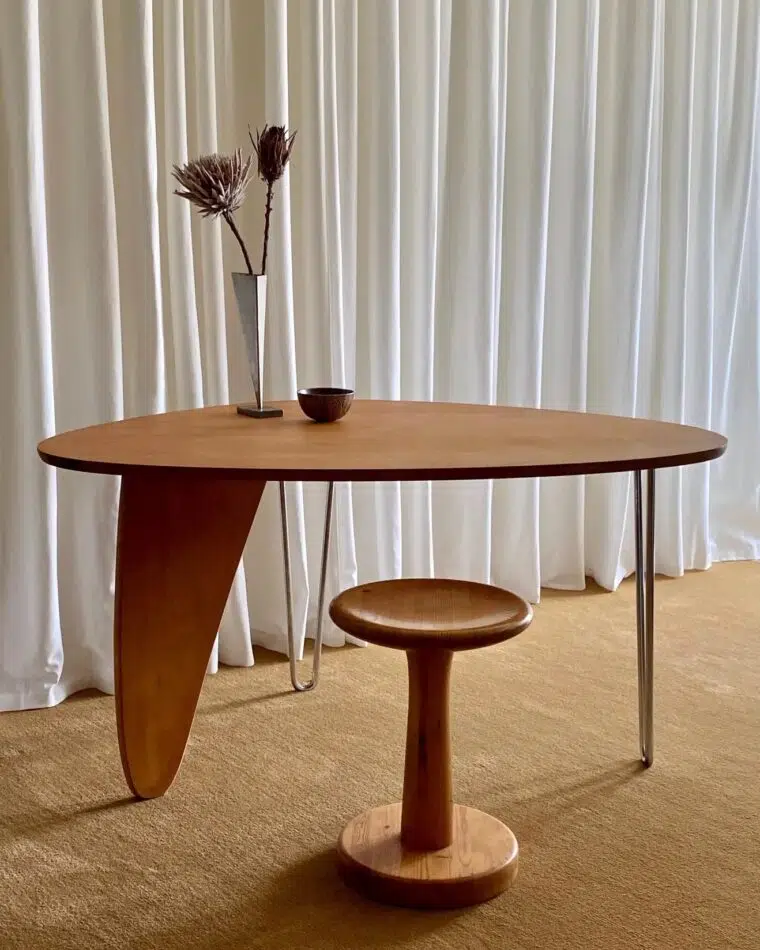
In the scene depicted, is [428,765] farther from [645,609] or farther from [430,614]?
[645,609]

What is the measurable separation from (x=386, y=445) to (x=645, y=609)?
27.6 inches

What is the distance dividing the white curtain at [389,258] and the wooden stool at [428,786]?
1.02 metres

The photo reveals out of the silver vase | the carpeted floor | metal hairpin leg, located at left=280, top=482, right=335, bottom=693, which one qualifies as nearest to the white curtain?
metal hairpin leg, located at left=280, top=482, right=335, bottom=693

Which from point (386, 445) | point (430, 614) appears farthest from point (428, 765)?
point (386, 445)

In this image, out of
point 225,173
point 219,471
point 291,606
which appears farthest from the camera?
point 291,606

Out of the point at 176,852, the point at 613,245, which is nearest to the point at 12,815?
the point at 176,852

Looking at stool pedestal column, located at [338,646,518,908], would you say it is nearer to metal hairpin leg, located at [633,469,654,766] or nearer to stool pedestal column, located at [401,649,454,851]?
stool pedestal column, located at [401,649,454,851]

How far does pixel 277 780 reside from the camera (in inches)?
83.5

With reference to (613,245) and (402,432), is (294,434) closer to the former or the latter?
(402,432)

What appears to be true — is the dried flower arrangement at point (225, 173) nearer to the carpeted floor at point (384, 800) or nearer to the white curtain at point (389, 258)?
the white curtain at point (389, 258)

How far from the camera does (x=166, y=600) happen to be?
1.98m

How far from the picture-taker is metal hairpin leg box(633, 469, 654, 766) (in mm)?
2031

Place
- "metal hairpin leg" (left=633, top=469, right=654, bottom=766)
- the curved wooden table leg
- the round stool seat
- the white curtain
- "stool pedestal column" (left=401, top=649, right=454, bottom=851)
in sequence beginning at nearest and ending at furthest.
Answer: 1. the round stool seat
2. "stool pedestal column" (left=401, top=649, right=454, bottom=851)
3. the curved wooden table leg
4. "metal hairpin leg" (left=633, top=469, right=654, bottom=766)
5. the white curtain

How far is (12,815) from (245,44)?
1.86 metres
